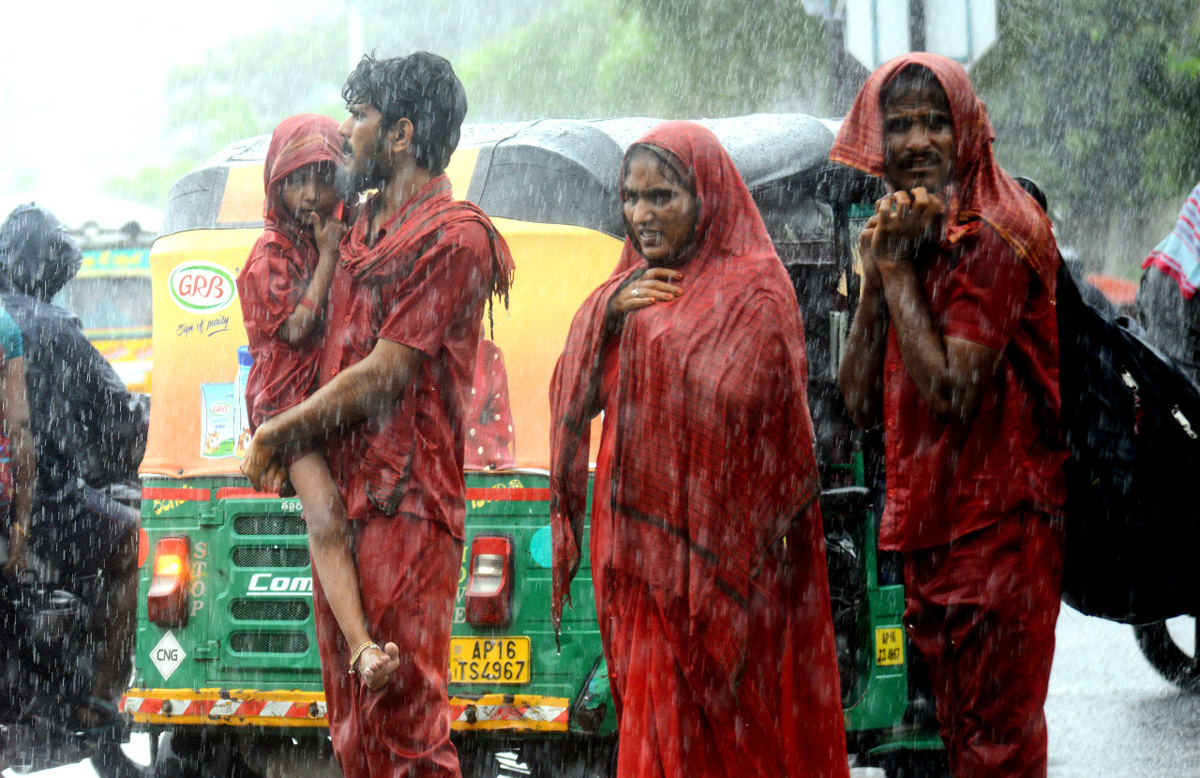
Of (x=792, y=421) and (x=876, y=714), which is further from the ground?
(x=792, y=421)

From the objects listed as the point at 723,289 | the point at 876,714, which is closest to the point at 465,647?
the point at 876,714

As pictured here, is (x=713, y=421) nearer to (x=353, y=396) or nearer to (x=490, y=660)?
(x=353, y=396)

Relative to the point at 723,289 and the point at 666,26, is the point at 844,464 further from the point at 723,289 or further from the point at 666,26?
the point at 666,26

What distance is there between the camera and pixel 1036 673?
327 cm

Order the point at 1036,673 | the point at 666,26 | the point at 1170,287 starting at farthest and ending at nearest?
the point at 666,26, the point at 1170,287, the point at 1036,673

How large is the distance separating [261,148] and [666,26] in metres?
14.8

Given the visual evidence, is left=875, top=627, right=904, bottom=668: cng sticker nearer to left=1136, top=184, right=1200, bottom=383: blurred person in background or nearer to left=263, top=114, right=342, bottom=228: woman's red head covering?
left=1136, top=184, right=1200, bottom=383: blurred person in background

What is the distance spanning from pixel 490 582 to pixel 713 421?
5.18 feet

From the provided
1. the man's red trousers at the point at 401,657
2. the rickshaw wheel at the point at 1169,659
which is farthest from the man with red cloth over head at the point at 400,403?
the rickshaw wheel at the point at 1169,659

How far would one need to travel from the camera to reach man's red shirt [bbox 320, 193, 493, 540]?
363 centimetres

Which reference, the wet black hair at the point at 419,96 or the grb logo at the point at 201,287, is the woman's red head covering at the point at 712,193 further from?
the grb logo at the point at 201,287

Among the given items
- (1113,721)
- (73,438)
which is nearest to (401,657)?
(73,438)

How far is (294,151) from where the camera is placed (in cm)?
376

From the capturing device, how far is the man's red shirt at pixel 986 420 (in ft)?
10.7
